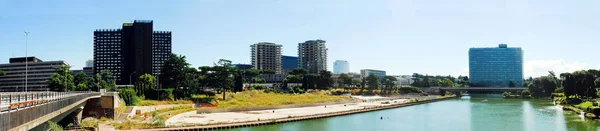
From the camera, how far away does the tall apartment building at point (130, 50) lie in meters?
121

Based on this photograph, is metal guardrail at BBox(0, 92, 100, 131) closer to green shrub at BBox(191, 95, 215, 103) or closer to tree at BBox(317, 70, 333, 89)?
green shrub at BBox(191, 95, 215, 103)

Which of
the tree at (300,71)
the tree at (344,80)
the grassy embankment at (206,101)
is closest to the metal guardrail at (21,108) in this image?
the grassy embankment at (206,101)

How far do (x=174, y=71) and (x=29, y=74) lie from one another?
73.8 m

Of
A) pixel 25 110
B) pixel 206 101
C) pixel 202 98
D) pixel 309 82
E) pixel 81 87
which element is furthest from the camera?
pixel 309 82

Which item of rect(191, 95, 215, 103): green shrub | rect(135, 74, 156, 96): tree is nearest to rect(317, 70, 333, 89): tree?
rect(191, 95, 215, 103): green shrub

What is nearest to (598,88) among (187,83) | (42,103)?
(187,83)

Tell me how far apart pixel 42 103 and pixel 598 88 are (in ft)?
279

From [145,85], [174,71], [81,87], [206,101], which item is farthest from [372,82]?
[81,87]

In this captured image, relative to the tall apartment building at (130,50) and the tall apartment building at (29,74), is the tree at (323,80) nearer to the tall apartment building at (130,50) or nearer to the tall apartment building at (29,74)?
the tall apartment building at (130,50)

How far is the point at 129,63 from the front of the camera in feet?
411

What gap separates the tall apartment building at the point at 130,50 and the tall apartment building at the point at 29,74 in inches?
509

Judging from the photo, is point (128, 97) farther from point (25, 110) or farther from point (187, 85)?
point (25, 110)

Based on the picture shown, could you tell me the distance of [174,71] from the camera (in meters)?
74.0

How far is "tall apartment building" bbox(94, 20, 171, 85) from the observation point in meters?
121
